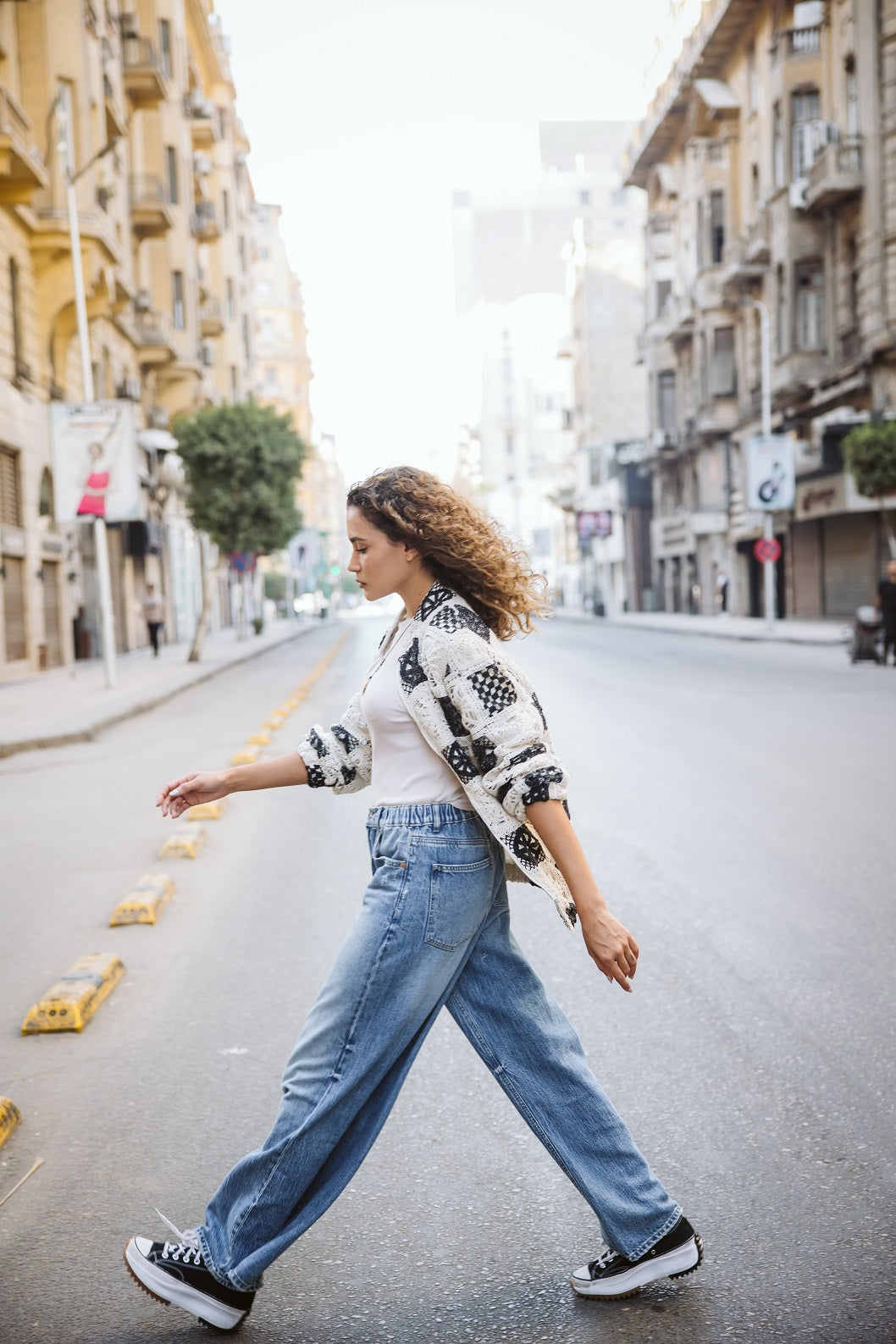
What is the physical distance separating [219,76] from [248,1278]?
69.9m

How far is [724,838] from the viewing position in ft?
26.7

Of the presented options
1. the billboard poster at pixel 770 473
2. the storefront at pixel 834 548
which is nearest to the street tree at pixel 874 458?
the storefront at pixel 834 548

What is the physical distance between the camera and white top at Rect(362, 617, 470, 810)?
281 cm

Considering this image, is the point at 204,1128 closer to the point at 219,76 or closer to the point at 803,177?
the point at 803,177

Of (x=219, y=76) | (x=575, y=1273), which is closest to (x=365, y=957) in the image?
(x=575, y=1273)

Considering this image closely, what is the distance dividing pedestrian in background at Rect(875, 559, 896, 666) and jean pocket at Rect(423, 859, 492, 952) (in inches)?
793

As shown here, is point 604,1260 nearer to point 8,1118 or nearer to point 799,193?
point 8,1118

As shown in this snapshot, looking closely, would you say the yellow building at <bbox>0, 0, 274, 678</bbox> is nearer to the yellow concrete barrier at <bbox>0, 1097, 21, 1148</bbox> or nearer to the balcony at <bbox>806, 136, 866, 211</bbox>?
the balcony at <bbox>806, 136, 866, 211</bbox>

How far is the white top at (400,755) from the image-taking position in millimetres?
2814

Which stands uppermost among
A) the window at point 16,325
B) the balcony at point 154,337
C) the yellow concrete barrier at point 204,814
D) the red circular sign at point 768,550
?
the balcony at point 154,337

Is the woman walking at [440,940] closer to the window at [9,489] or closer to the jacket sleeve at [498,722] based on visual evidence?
the jacket sleeve at [498,722]

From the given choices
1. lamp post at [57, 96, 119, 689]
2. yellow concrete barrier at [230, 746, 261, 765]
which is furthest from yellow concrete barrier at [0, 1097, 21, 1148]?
lamp post at [57, 96, 119, 689]

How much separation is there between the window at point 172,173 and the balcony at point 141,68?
19.3 ft

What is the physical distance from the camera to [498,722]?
268 centimetres
